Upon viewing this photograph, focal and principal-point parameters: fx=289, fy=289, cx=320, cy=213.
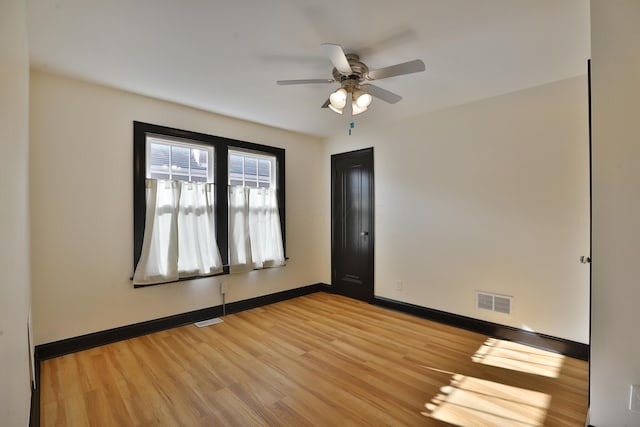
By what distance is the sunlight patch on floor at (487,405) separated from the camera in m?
1.78

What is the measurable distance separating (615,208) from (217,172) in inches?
138

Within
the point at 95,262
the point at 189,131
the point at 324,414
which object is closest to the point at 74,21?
the point at 189,131

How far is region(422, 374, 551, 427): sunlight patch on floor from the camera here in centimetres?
178

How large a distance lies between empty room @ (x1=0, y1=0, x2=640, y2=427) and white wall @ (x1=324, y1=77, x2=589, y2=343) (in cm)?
2

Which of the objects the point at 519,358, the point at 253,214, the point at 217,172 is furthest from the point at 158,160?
the point at 519,358

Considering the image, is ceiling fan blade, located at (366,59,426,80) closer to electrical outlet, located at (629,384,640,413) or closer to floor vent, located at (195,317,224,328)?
electrical outlet, located at (629,384,640,413)

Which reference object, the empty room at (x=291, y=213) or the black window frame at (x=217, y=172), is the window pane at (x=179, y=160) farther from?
the black window frame at (x=217, y=172)

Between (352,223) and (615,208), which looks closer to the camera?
(615,208)

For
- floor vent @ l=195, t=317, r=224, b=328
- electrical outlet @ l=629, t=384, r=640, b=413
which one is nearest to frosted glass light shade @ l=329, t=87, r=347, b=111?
electrical outlet @ l=629, t=384, r=640, b=413

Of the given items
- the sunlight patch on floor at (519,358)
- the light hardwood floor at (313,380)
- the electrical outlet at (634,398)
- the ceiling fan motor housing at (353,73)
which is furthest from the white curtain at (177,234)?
the electrical outlet at (634,398)

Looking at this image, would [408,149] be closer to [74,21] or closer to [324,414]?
[324,414]

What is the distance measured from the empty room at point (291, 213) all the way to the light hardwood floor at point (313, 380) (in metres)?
0.02

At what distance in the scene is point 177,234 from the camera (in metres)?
3.16

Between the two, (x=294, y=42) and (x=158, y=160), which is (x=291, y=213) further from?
(x=294, y=42)
